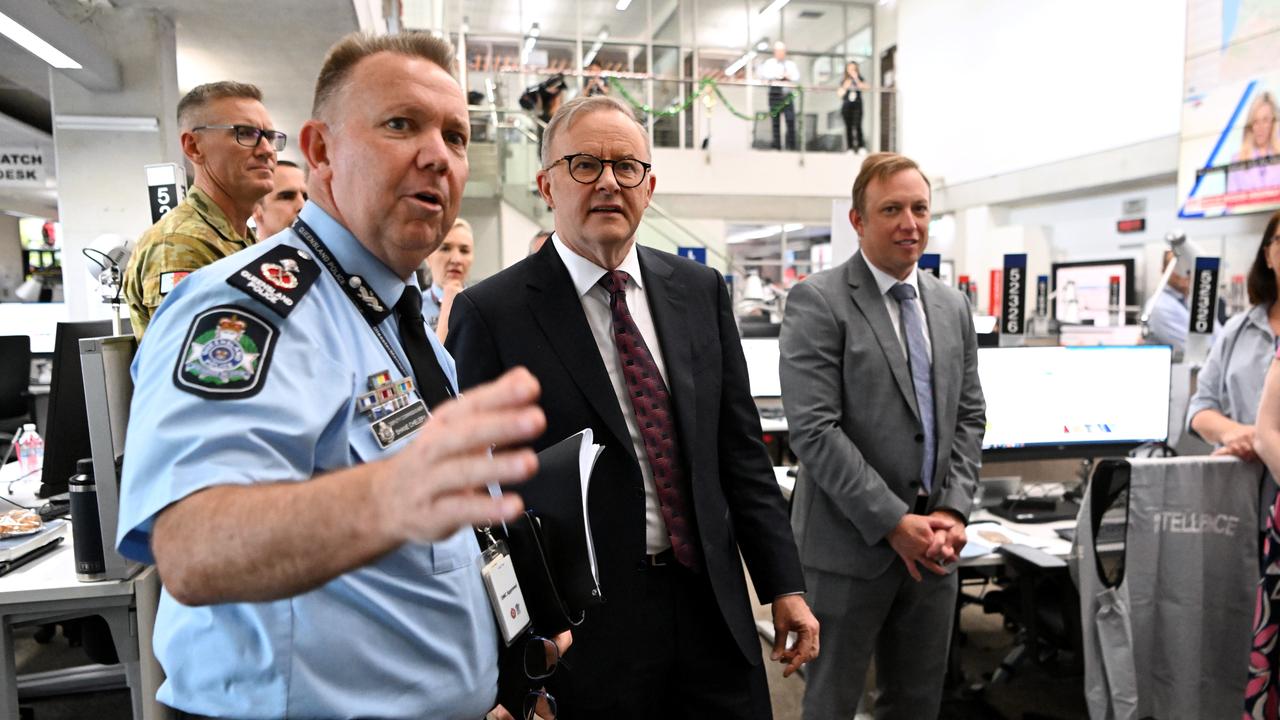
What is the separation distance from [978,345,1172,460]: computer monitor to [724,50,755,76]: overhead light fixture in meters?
12.7

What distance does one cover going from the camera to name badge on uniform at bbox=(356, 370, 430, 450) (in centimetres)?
85

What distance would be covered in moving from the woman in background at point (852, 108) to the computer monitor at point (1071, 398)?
10575 mm

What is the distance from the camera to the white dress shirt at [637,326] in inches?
59.6

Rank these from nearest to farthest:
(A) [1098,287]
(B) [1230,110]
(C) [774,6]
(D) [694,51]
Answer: (B) [1230,110] → (A) [1098,287] → (D) [694,51] → (C) [774,6]

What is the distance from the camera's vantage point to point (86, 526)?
1.81m

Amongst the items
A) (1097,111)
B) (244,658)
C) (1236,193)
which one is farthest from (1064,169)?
(244,658)

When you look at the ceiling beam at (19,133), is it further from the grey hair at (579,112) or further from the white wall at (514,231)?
the grey hair at (579,112)

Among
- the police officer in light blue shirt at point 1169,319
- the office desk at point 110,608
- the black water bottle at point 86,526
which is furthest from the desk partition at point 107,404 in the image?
the police officer in light blue shirt at point 1169,319

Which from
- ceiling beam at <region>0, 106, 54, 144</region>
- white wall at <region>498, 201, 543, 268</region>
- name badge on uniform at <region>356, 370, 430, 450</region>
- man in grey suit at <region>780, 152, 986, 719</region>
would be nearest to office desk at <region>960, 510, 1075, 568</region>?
man in grey suit at <region>780, 152, 986, 719</region>

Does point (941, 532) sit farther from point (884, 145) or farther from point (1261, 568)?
point (884, 145)

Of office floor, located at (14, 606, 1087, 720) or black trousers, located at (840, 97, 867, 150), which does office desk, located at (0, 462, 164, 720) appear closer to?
office floor, located at (14, 606, 1087, 720)

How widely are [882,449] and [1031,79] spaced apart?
11.5 meters

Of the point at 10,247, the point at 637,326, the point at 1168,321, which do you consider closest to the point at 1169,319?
the point at 1168,321

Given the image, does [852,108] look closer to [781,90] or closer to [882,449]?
[781,90]
